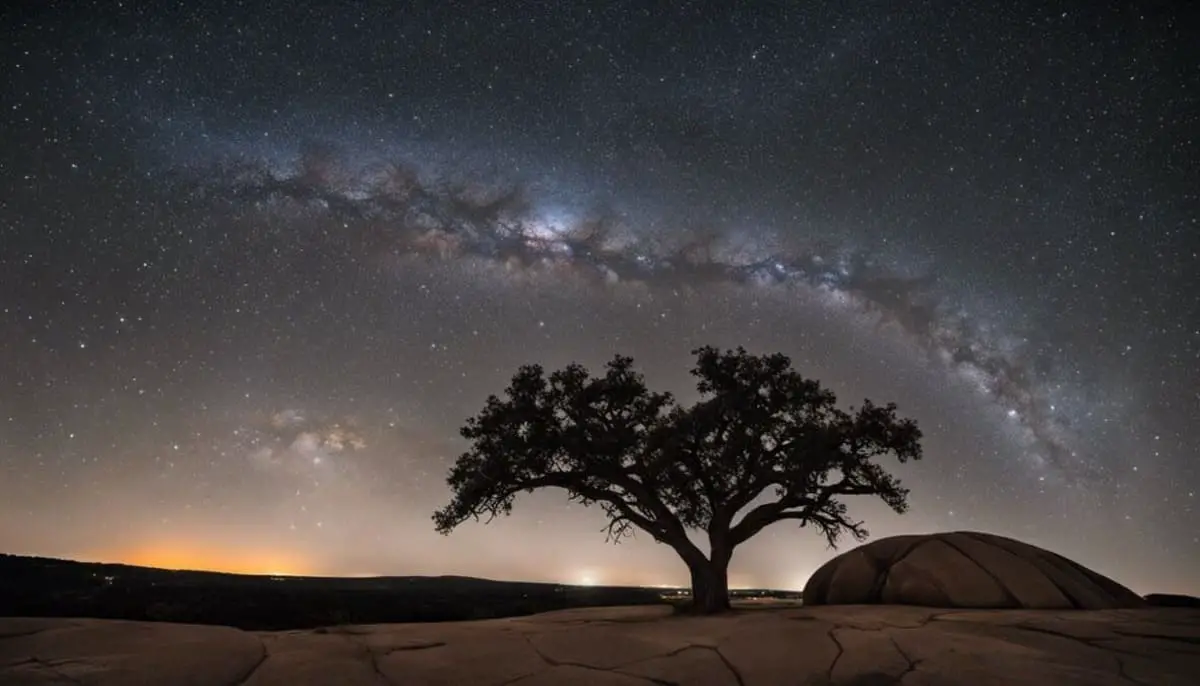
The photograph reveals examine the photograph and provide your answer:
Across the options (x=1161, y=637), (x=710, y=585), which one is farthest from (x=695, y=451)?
(x=1161, y=637)

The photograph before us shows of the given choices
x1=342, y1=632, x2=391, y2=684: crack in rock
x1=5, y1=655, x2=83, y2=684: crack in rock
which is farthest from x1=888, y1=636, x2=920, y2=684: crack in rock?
x1=5, y1=655, x2=83, y2=684: crack in rock

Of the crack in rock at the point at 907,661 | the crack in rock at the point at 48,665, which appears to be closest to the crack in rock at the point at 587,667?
the crack in rock at the point at 907,661

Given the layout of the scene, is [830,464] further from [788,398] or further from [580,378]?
[580,378]

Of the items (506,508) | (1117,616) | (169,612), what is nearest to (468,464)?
(506,508)

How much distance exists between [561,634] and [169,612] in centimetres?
5499

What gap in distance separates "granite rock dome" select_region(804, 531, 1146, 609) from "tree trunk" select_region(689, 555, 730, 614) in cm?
271

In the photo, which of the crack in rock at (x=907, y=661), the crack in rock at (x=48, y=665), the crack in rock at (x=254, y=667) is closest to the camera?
the crack in rock at (x=48, y=665)

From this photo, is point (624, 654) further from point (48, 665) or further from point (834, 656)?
point (48, 665)

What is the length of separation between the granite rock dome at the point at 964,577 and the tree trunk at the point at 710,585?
271 centimetres

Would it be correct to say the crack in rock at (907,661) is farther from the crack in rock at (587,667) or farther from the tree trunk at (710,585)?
the tree trunk at (710,585)

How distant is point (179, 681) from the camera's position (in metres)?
5.84

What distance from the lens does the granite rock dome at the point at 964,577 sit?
12.5 meters

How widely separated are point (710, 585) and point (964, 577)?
18.5 feet

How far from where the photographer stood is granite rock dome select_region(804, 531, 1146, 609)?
12.5m
